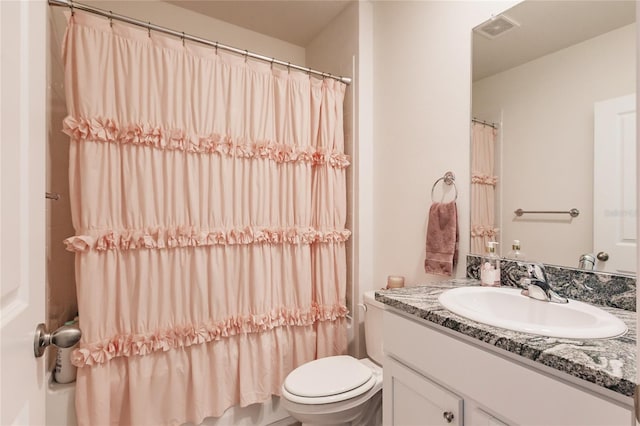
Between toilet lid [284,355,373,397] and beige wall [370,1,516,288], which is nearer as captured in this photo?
toilet lid [284,355,373,397]

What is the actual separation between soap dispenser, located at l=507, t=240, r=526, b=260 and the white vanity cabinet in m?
0.61

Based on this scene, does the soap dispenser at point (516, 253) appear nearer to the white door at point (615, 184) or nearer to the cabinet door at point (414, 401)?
the white door at point (615, 184)

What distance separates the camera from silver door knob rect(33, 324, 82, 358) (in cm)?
58

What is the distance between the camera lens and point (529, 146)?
4.22 feet

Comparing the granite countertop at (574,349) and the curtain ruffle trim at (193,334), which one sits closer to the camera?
the granite countertop at (574,349)

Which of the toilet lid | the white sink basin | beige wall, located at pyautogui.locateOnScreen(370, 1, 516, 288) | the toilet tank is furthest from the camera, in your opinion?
the toilet tank

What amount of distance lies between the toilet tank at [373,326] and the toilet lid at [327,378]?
11 centimetres

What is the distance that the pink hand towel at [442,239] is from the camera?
4.82ft

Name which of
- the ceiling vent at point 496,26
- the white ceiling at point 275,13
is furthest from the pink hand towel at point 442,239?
→ the white ceiling at point 275,13

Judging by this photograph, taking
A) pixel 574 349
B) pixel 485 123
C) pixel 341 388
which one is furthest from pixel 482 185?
pixel 341 388

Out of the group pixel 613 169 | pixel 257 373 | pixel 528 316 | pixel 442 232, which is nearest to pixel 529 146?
pixel 613 169

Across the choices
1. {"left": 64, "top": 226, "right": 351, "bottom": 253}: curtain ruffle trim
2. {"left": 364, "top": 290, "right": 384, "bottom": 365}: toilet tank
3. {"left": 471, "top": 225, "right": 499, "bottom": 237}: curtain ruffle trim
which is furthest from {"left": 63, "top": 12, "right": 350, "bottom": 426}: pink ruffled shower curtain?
{"left": 471, "top": 225, "right": 499, "bottom": 237}: curtain ruffle trim

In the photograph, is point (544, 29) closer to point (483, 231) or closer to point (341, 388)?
point (483, 231)

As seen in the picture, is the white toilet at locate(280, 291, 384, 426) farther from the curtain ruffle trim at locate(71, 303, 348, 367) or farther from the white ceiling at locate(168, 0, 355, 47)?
the white ceiling at locate(168, 0, 355, 47)
